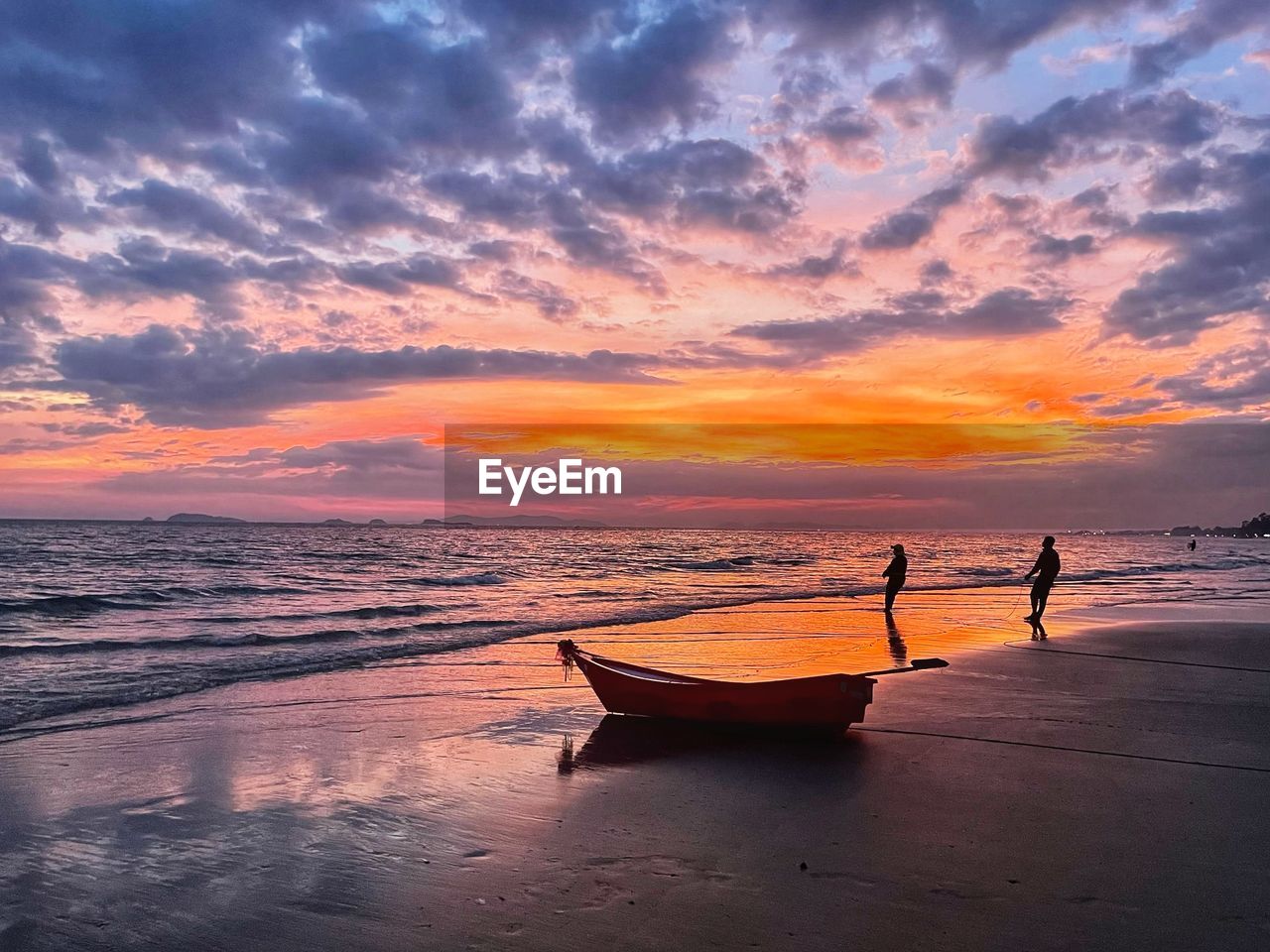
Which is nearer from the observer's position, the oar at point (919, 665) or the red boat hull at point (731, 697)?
the red boat hull at point (731, 697)

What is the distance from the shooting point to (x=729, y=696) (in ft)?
30.7

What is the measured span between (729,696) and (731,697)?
0.03 metres

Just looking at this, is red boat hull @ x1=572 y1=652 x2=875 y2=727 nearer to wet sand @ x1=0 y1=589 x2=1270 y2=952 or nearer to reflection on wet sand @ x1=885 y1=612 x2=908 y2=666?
wet sand @ x1=0 y1=589 x2=1270 y2=952

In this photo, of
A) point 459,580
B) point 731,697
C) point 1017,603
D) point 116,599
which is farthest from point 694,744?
point 459,580

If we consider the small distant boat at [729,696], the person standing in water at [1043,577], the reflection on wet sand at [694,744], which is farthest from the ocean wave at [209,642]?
the person standing in water at [1043,577]

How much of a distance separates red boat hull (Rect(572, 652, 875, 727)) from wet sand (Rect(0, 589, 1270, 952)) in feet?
0.81

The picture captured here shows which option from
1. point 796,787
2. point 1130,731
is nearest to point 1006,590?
point 1130,731

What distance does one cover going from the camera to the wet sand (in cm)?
472

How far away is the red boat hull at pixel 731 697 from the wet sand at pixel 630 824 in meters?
0.25

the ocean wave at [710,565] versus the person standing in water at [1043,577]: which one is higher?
the person standing in water at [1043,577]

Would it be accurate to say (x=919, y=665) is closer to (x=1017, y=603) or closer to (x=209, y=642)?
(x=209, y=642)

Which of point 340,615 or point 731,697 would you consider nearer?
point 731,697

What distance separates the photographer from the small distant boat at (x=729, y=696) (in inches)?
348

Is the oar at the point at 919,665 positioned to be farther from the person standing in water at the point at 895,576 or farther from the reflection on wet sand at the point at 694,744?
the person standing in water at the point at 895,576
